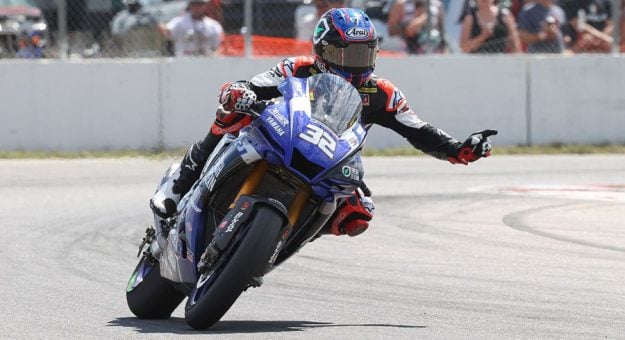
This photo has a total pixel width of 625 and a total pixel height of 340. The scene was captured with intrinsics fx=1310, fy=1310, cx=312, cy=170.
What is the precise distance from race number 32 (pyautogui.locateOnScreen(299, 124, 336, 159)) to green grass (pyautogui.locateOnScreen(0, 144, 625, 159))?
338 inches

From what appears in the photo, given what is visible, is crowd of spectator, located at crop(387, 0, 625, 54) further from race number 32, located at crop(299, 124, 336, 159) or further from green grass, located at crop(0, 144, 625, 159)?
race number 32, located at crop(299, 124, 336, 159)

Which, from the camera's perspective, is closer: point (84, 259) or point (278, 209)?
point (278, 209)

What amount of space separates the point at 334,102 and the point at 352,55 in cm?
63

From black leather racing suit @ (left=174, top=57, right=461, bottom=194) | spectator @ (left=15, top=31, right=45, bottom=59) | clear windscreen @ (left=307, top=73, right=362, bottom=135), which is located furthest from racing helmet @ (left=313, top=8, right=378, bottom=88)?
spectator @ (left=15, top=31, right=45, bottom=59)

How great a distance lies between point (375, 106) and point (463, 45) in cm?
912

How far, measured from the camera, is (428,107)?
50.2ft

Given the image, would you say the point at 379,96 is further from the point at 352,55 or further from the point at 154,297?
the point at 154,297

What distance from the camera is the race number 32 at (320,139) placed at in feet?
18.1

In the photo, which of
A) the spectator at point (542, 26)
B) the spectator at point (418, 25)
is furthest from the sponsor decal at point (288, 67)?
the spectator at point (542, 26)

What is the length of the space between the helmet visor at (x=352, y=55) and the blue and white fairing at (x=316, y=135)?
489mm

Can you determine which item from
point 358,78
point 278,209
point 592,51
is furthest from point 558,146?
point 278,209

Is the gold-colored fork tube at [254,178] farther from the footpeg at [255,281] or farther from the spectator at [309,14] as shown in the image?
the spectator at [309,14]

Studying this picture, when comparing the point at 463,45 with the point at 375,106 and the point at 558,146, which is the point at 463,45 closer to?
the point at 558,146

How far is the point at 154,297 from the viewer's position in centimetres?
638
